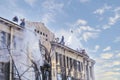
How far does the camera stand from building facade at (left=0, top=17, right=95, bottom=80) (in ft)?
105

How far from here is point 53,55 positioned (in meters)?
39.3

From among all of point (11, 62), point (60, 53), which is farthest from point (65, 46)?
point (11, 62)

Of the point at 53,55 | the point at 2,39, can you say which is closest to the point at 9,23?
the point at 2,39

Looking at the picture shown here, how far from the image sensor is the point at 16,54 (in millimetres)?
32500

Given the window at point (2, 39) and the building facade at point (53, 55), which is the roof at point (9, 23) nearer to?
the building facade at point (53, 55)

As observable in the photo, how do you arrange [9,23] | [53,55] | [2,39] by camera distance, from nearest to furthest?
1. [2,39]
2. [9,23]
3. [53,55]

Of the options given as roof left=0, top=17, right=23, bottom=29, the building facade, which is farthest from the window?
roof left=0, top=17, right=23, bottom=29

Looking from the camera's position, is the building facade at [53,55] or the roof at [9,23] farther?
the building facade at [53,55]

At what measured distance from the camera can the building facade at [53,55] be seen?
3209cm

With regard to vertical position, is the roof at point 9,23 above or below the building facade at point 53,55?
above

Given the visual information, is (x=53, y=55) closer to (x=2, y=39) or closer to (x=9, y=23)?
(x=9, y=23)

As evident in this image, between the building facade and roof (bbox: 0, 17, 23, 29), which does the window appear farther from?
roof (bbox: 0, 17, 23, 29)

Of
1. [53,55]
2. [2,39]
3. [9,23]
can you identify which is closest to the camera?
[2,39]

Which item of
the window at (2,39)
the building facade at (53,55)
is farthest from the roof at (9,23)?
the window at (2,39)
